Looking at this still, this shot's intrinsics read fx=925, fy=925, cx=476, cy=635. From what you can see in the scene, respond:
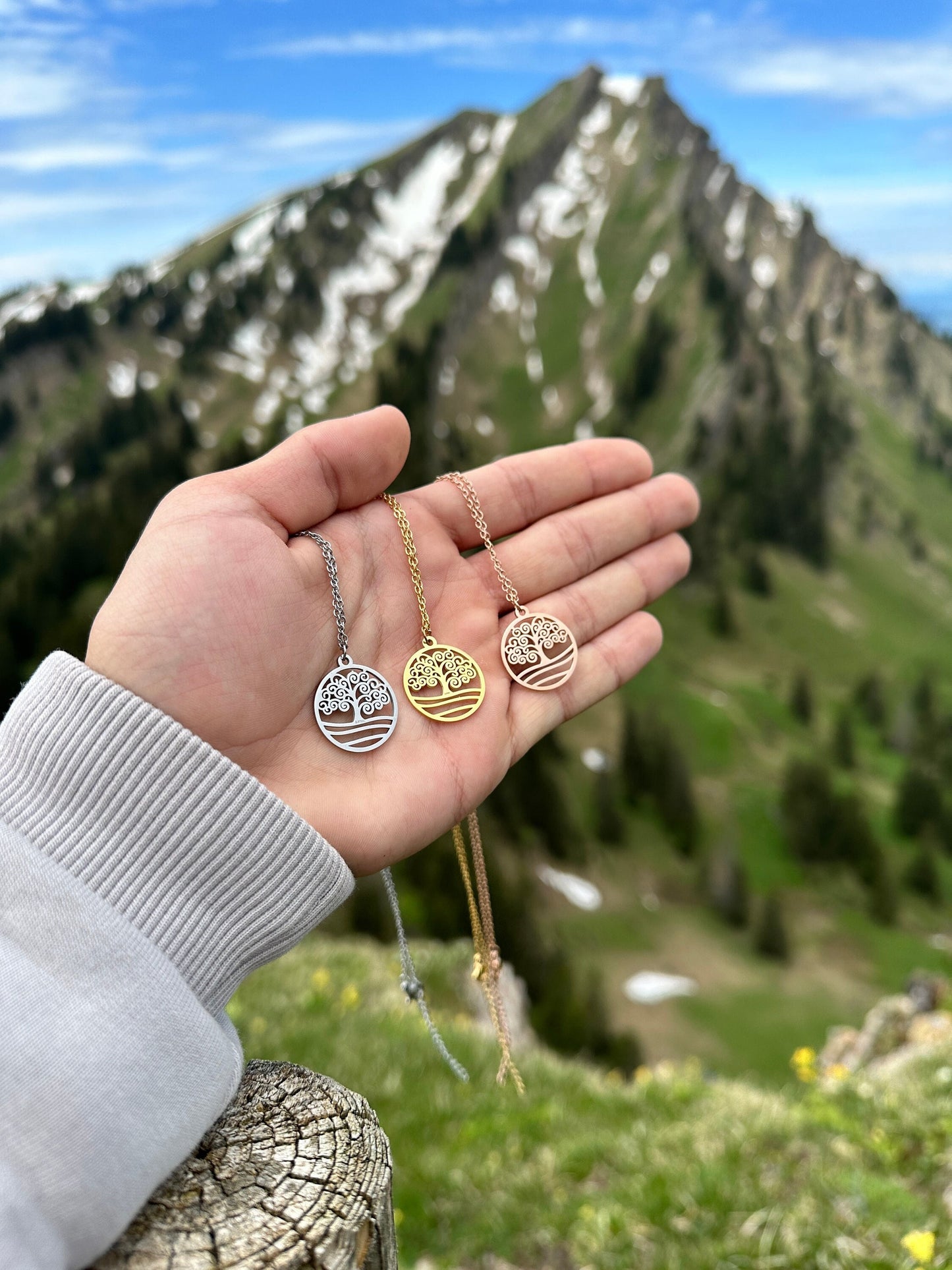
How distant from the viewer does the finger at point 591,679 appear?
6.89m

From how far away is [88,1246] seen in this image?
3352 mm

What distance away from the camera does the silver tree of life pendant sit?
19.4 feet

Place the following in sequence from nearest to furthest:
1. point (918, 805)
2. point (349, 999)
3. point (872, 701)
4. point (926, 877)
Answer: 1. point (349, 999)
2. point (926, 877)
3. point (918, 805)
4. point (872, 701)

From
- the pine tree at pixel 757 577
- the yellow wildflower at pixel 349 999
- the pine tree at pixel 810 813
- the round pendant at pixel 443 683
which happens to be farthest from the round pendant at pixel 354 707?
the pine tree at pixel 757 577

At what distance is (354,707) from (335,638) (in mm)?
553

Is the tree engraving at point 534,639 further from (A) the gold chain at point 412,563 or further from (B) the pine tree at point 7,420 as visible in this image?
(B) the pine tree at point 7,420

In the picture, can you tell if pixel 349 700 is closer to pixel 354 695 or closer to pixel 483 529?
pixel 354 695

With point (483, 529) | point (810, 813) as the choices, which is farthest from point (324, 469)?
point (810, 813)

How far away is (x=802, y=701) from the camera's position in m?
123

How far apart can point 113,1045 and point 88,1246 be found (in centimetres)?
67

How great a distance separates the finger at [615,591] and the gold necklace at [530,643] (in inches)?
5.8

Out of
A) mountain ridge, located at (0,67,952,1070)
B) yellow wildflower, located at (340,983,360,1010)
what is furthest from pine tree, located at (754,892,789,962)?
yellow wildflower, located at (340,983,360,1010)

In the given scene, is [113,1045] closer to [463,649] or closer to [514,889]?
[463,649]

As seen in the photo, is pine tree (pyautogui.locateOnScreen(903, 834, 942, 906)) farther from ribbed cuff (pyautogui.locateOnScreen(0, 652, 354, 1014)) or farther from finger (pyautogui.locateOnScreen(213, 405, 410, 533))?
ribbed cuff (pyautogui.locateOnScreen(0, 652, 354, 1014))
